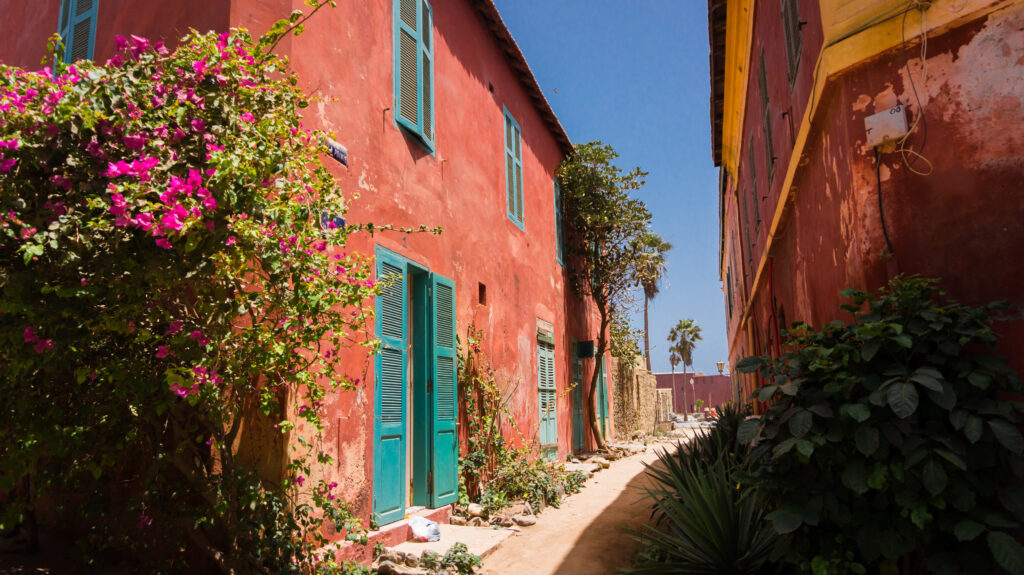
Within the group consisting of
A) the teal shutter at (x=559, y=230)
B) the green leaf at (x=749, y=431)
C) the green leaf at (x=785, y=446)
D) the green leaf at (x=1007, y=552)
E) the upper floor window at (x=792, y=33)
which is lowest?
the green leaf at (x=1007, y=552)

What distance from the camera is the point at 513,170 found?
9.52m

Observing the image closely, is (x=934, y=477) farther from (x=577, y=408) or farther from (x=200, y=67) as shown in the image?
(x=577, y=408)

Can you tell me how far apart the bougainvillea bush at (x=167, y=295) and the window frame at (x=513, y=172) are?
533 centimetres

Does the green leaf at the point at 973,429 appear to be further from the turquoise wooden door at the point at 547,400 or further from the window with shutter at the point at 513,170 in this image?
the turquoise wooden door at the point at 547,400

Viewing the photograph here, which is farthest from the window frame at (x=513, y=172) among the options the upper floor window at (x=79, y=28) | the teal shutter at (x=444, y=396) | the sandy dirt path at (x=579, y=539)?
the upper floor window at (x=79, y=28)

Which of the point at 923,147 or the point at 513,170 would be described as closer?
the point at 923,147

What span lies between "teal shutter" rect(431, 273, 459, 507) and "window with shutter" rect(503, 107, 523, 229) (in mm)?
2801

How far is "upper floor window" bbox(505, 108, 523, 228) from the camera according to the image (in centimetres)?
919

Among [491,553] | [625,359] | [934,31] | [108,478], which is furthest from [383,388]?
[625,359]

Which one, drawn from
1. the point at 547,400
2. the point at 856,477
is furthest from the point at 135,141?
the point at 547,400

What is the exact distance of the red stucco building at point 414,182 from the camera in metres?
4.88

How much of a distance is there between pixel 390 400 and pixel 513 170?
5.01 meters

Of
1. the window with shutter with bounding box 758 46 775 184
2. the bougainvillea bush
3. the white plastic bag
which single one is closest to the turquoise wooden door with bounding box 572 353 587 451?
the white plastic bag

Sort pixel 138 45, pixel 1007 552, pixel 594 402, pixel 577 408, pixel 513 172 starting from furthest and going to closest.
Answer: pixel 594 402 < pixel 577 408 < pixel 513 172 < pixel 138 45 < pixel 1007 552
